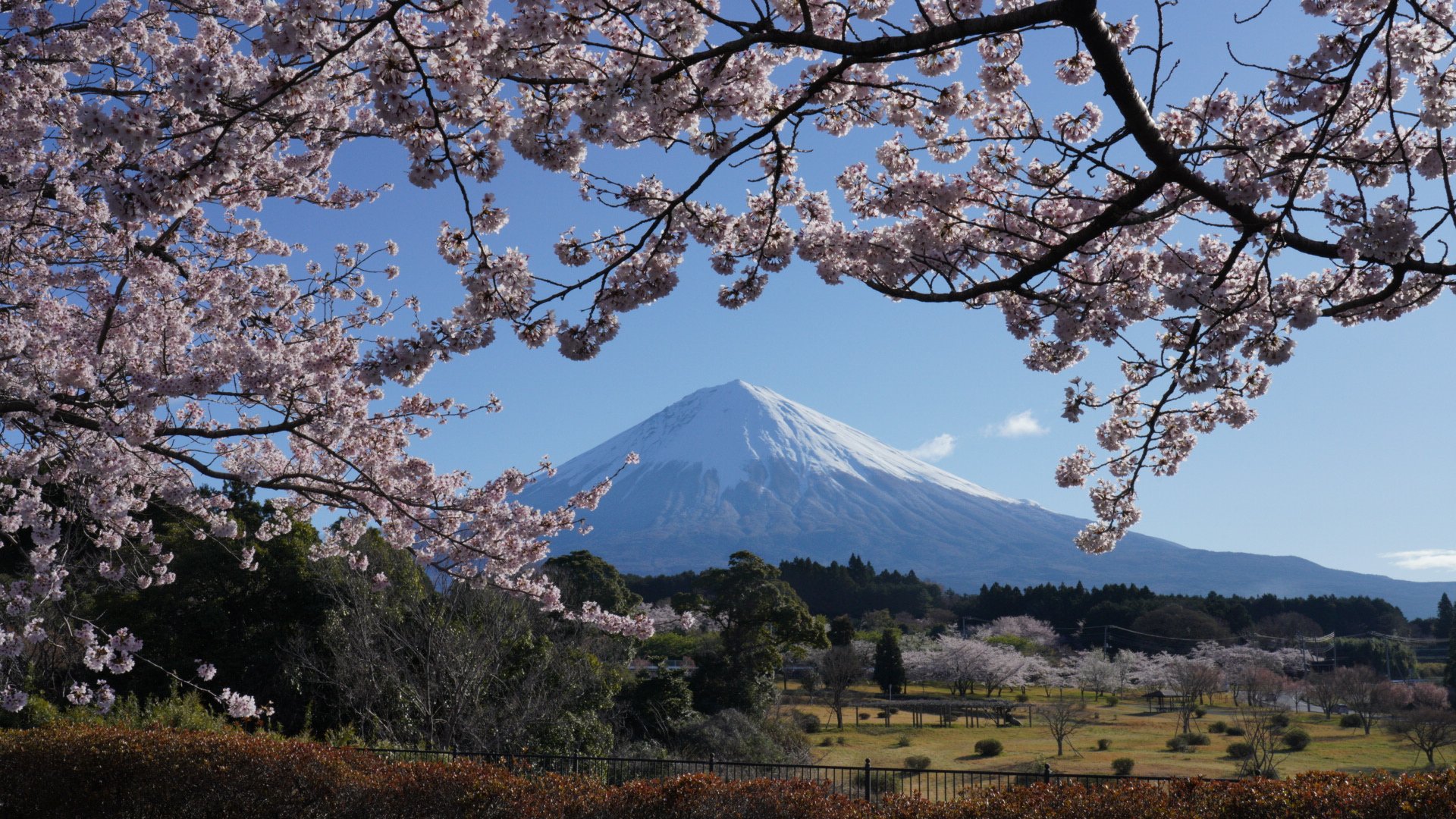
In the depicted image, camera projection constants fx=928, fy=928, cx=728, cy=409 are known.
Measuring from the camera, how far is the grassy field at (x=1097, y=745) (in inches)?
901

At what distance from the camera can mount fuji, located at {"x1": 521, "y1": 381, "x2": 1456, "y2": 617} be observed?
120 m

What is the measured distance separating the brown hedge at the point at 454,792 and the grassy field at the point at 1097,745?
53.2ft

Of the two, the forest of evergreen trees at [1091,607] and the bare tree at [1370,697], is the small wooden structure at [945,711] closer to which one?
the bare tree at [1370,697]

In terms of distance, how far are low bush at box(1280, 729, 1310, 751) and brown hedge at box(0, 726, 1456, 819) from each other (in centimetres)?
2418

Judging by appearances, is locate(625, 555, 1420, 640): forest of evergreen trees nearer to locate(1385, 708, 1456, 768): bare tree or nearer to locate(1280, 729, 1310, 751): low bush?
locate(1385, 708, 1456, 768): bare tree

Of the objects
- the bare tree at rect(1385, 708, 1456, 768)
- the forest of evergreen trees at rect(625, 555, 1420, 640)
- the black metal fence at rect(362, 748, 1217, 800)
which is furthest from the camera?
the forest of evergreen trees at rect(625, 555, 1420, 640)

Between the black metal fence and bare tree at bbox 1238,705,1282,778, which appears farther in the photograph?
bare tree at bbox 1238,705,1282,778

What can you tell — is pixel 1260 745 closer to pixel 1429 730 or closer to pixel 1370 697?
pixel 1429 730

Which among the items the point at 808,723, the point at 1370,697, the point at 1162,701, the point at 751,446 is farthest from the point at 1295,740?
the point at 751,446

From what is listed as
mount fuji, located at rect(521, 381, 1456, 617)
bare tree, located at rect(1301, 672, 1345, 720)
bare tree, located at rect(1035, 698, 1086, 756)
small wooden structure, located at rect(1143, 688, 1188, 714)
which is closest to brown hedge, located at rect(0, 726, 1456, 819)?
bare tree, located at rect(1035, 698, 1086, 756)

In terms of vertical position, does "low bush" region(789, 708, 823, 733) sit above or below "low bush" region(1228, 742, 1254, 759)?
below

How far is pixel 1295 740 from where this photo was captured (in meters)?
26.0

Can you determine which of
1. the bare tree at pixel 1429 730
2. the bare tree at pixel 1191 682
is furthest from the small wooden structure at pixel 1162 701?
the bare tree at pixel 1429 730

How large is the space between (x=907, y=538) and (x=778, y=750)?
10699 centimetres
